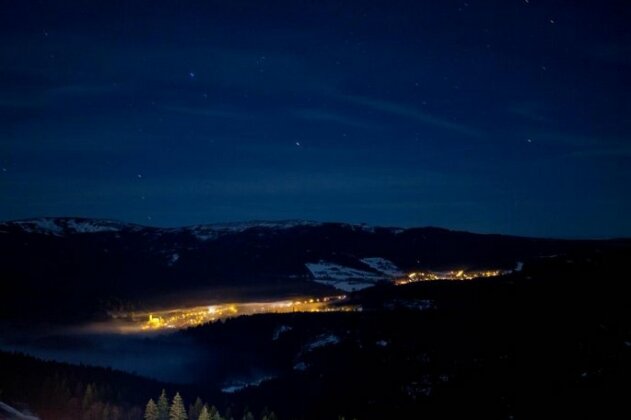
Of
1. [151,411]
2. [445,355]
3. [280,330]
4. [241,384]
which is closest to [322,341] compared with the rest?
[280,330]

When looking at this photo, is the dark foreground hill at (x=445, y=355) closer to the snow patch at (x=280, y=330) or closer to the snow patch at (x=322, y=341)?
the snow patch at (x=280, y=330)

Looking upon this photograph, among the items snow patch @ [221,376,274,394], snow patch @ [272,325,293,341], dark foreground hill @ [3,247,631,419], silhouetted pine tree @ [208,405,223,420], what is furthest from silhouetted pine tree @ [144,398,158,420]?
snow patch @ [272,325,293,341]

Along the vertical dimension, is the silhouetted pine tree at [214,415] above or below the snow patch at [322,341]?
above

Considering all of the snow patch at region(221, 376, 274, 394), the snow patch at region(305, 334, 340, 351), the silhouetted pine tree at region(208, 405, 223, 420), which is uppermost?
the silhouetted pine tree at region(208, 405, 223, 420)

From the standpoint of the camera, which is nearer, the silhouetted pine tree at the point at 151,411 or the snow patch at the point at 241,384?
the silhouetted pine tree at the point at 151,411

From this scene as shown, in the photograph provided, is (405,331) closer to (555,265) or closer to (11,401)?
(555,265)

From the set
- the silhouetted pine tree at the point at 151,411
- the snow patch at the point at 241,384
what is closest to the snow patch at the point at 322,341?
the snow patch at the point at 241,384

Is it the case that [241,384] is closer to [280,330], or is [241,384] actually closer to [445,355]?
[280,330]

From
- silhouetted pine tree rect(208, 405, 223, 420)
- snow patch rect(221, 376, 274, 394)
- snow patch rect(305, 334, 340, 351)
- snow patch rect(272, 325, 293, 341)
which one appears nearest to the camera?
silhouetted pine tree rect(208, 405, 223, 420)

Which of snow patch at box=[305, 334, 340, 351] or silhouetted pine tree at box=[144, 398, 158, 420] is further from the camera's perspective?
snow patch at box=[305, 334, 340, 351]

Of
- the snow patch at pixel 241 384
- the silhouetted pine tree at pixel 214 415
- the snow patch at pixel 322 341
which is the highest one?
the silhouetted pine tree at pixel 214 415

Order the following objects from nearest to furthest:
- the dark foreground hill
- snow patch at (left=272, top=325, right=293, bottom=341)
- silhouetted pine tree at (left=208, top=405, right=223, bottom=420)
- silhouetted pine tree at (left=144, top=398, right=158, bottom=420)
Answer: silhouetted pine tree at (left=208, top=405, right=223, bottom=420), silhouetted pine tree at (left=144, top=398, right=158, bottom=420), the dark foreground hill, snow patch at (left=272, top=325, right=293, bottom=341)

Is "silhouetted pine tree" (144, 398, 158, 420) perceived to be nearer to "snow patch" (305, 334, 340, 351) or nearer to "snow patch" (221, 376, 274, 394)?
"snow patch" (221, 376, 274, 394)
